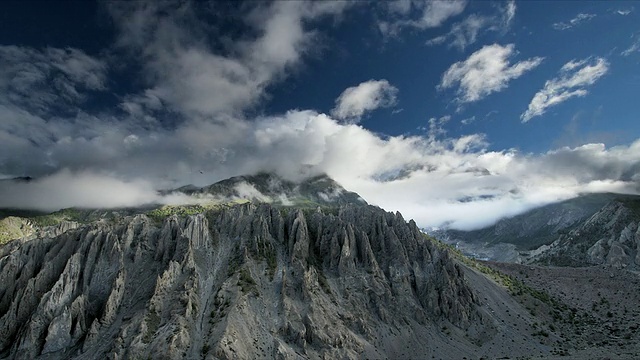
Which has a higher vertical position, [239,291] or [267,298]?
[239,291]

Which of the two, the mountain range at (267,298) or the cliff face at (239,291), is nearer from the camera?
the cliff face at (239,291)

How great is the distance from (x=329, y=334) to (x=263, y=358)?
18.5 meters

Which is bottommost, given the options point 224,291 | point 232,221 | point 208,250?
point 224,291

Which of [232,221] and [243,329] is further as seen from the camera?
[232,221]

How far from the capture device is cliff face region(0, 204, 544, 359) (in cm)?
9288

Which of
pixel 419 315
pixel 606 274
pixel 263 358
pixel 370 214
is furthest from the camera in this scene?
pixel 606 274

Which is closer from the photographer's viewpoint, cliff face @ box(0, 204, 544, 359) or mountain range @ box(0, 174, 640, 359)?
cliff face @ box(0, 204, 544, 359)

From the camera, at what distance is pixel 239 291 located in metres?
107

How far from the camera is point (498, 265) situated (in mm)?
190500

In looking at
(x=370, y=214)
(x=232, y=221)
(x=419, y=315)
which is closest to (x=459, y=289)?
(x=419, y=315)

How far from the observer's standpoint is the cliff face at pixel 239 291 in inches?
3656

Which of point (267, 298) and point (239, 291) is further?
point (267, 298)

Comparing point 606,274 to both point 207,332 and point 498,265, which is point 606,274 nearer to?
point 498,265

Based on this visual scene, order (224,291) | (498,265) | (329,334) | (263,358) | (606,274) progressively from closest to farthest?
(263,358)
(329,334)
(224,291)
(606,274)
(498,265)
